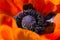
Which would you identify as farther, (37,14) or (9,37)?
(37,14)

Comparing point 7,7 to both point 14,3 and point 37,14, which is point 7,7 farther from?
point 37,14

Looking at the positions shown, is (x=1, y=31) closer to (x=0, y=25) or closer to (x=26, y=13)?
(x=0, y=25)

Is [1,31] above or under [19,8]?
under

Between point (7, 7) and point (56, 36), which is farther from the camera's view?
point (7, 7)

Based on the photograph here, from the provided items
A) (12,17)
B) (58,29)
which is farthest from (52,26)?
(12,17)

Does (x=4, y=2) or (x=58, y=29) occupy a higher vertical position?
(x=4, y=2)

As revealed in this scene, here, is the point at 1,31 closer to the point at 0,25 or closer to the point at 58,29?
the point at 0,25

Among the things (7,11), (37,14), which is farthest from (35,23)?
(7,11)

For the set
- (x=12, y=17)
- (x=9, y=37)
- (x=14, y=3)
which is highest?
(x=14, y=3)
